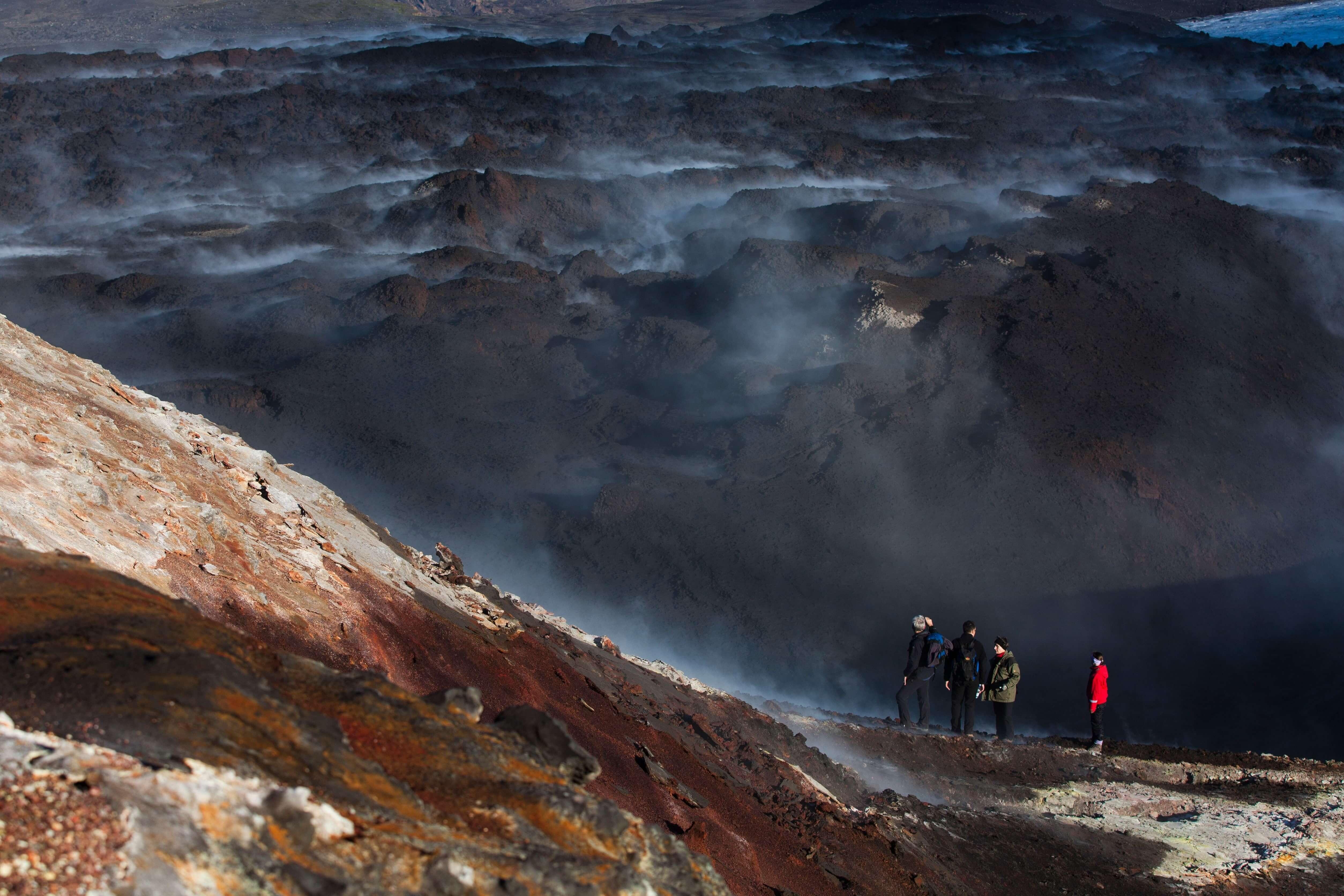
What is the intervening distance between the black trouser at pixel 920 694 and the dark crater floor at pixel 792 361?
1921 mm

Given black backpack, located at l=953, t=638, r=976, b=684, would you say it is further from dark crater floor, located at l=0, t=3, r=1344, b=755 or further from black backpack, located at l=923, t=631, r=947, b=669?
dark crater floor, located at l=0, t=3, r=1344, b=755

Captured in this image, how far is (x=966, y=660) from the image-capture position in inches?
333

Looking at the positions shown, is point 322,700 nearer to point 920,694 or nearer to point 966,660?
point 966,660

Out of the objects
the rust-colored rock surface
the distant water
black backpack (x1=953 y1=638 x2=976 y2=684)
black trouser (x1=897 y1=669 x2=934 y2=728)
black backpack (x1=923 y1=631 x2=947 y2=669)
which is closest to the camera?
the rust-colored rock surface

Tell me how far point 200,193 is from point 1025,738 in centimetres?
2437

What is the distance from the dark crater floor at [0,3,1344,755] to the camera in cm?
Answer: 1179

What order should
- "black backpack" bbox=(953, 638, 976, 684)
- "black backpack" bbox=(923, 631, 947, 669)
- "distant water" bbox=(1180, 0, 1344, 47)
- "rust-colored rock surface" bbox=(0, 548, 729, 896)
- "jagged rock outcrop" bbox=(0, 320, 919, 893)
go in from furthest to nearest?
"distant water" bbox=(1180, 0, 1344, 47) < "black backpack" bbox=(923, 631, 947, 669) < "black backpack" bbox=(953, 638, 976, 684) < "jagged rock outcrop" bbox=(0, 320, 919, 893) < "rust-colored rock surface" bbox=(0, 548, 729, 896)

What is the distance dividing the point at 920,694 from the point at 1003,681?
2.71 ft

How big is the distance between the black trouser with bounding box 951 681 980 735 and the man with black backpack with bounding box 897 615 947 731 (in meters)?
0.21

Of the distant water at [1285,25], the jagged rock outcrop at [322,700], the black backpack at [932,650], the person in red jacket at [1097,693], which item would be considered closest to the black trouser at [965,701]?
the black backpack at [932,650]

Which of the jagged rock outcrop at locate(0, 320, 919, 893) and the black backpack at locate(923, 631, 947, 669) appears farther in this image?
the black backpack at locate(923, 631, 947, 669)

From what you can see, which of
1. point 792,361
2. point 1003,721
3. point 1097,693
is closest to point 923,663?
point 1003,721

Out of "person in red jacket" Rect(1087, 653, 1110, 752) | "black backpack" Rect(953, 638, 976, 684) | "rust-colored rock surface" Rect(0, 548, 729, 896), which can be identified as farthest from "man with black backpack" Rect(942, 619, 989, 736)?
"rust-colored rock surface" Rect(0, 548, 729, 896)

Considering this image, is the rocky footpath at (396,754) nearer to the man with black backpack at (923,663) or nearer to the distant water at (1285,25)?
the man with black backpack at (923,663)
